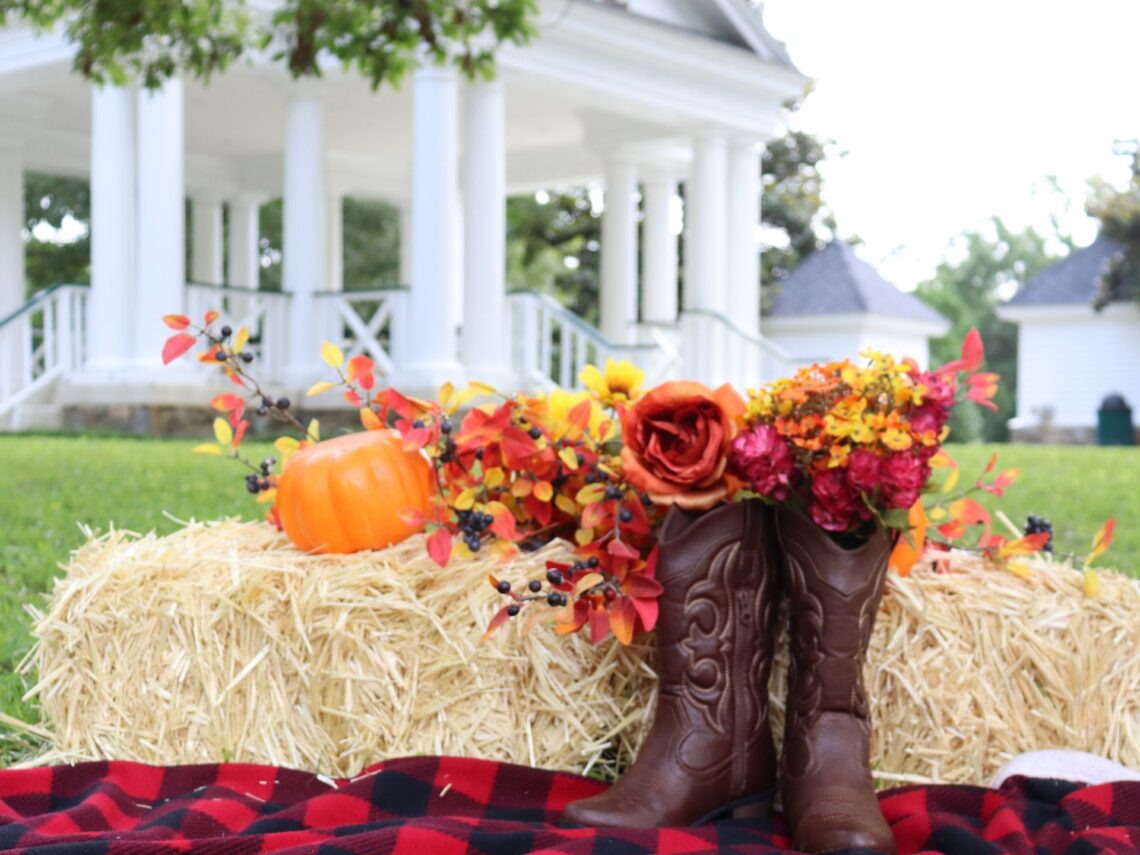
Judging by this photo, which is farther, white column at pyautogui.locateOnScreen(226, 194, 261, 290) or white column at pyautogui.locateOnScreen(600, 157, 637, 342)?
white column at pyautogui.locateOnScreen(226, 194, 261, 290)

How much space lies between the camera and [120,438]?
9.45 m

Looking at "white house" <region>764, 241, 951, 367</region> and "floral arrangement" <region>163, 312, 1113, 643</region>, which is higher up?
"white house" <region>764, 241, 951, 367</region>

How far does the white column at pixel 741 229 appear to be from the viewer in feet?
45.9

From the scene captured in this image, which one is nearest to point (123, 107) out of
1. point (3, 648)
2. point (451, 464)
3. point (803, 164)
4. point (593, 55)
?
point (593, 55)

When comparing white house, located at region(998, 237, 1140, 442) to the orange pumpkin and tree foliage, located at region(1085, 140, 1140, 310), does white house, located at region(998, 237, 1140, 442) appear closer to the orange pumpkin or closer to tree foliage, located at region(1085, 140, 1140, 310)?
tree foliage, located at region(1085, 140, 1140, 310)

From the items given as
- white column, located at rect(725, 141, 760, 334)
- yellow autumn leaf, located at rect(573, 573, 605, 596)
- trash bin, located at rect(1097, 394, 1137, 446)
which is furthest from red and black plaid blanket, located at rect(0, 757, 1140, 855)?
trash bin, located at rect(1097, 394, 1137, 446)

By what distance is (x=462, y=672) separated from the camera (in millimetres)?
2398

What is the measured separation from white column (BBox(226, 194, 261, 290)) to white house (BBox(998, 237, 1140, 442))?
1502 centimetres

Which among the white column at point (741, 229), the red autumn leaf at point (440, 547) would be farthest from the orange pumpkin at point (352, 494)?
the white column at point (741, 229)

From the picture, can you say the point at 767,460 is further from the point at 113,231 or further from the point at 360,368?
the point at 113,231

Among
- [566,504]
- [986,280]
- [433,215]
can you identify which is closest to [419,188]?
[433,215]

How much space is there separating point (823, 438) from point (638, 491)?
0.40m

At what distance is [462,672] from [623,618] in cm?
38

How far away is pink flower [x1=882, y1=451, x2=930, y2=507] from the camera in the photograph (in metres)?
2.05
